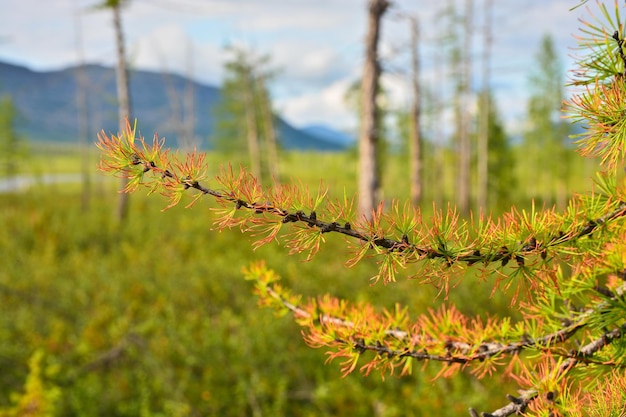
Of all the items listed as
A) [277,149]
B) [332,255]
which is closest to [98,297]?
[332,255]

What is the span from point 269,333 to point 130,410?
218cm

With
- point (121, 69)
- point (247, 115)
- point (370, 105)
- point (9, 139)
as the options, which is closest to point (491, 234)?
point (370, 105)

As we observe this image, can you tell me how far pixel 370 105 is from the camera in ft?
34.3

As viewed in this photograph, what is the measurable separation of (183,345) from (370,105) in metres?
6.53

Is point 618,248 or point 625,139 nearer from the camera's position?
point 625,139

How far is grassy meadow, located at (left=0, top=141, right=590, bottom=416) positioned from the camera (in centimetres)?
588

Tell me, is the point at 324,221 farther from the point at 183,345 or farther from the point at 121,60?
the point at 121,60

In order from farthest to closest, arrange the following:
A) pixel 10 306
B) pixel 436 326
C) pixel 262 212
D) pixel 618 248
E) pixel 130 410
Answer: pixel 10 306, pixel 130 410, pixel 436 326, pixel 618 248, pixel 262 212

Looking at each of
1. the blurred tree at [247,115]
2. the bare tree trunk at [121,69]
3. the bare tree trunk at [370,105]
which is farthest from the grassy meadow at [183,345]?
the blurred tree at [247,115]

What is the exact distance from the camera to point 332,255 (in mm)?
11758

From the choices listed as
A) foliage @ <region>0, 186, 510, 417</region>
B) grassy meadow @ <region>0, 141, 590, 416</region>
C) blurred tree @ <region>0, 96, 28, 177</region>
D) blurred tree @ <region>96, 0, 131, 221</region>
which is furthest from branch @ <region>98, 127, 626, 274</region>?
blurred tree @ <region>0, 96, 28, 177</region>

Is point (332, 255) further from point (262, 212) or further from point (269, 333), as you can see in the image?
point (262, 212)

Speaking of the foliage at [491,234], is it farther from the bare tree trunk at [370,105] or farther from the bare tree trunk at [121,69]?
the bare tree trunk at [121,69]

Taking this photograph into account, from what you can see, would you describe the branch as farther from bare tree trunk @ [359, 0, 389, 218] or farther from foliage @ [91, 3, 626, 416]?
bare tree trunk @ [359, 0, 389, 218]
